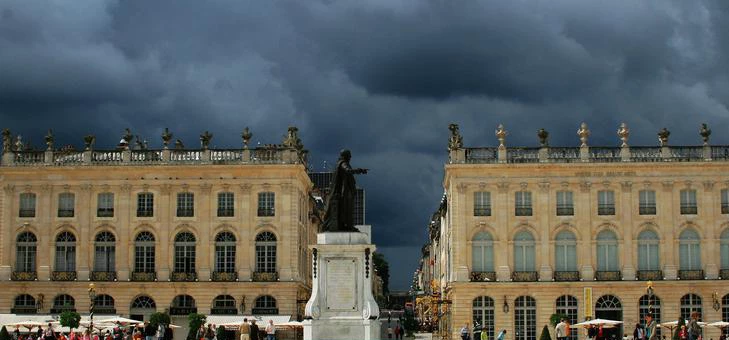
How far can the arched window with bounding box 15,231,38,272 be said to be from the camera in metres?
68.1

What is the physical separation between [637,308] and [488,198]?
11.0 m

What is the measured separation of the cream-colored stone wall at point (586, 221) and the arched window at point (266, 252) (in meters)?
10.9

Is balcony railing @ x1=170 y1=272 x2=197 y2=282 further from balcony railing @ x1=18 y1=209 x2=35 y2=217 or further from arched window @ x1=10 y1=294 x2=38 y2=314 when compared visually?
balcony railing @ x1=18 y1=209 x2=35 y2=217

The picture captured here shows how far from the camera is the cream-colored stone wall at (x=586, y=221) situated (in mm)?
67438

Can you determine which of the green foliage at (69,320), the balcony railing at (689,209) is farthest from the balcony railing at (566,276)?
the green foliage at (69,320)

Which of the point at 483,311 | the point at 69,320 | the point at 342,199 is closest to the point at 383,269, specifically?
the point at 483,311

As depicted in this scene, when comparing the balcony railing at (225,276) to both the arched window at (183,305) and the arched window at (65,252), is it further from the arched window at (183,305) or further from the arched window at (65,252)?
the arched window at (65,252)

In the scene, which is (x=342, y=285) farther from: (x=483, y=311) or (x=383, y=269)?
(x=383, y=269)

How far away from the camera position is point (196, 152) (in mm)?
67812

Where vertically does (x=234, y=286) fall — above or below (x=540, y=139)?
below


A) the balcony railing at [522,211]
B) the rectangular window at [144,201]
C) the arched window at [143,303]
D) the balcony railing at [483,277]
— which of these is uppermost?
the rectangular window at [144,201]

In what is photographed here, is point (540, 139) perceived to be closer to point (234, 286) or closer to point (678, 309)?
point (678, 309)

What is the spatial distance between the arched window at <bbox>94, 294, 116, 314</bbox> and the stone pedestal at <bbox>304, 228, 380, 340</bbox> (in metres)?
38.1

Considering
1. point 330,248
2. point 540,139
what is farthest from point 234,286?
point 330,248
